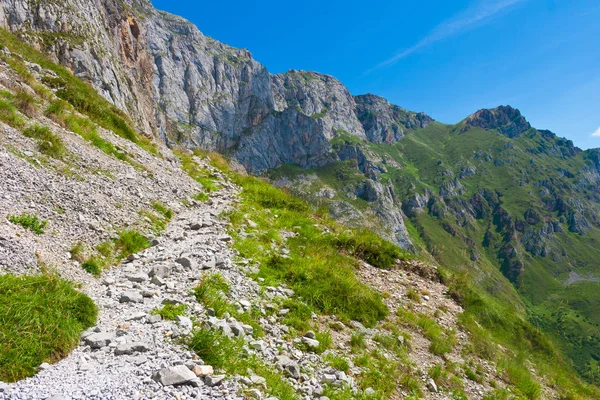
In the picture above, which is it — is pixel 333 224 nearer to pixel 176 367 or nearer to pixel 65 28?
pixel 176 367

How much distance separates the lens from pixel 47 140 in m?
12.7

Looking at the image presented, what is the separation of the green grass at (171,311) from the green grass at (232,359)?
2.43 feet

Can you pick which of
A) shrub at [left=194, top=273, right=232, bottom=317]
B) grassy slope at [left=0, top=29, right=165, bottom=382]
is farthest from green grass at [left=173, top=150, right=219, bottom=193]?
shrub at [left=194, top=273, right=232, bottom=317]

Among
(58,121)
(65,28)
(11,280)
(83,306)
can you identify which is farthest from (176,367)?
(65,28)

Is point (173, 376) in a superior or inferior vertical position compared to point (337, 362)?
inferior

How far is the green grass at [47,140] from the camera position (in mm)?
12219

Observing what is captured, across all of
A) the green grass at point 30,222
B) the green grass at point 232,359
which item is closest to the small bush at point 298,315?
the green grass at point 232,359

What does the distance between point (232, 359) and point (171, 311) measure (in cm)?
194

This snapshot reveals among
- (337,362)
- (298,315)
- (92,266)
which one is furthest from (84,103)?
(337,362)

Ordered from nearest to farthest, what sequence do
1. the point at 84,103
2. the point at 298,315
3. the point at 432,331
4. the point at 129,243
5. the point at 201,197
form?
the point at 298,315
the point at 432,331
the point at 129,243
the point at 201,197
the point at 84,103

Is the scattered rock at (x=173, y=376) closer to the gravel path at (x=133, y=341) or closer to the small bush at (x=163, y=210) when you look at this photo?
the gravel path at (x=133, y=341)

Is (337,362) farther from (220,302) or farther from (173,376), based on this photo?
(173,376)

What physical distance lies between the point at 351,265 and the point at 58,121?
1578 cm

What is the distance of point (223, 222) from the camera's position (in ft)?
46.9
